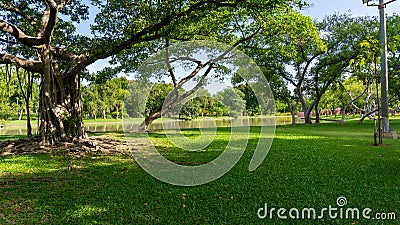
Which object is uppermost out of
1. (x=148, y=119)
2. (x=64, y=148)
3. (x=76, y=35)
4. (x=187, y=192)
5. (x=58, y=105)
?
(x=76, y=35)

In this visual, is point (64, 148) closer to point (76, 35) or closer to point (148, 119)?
point (76, 35)

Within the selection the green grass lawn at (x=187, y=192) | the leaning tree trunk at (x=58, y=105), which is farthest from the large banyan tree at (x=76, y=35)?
the green grass lawn at (x=187, y=192)

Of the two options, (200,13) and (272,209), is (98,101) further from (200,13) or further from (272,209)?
(272,209)

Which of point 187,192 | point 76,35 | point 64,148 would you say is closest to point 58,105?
point 64,148

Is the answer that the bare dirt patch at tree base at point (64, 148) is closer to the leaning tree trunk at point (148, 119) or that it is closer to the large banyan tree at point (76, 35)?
the large banyan tree at point (76, 35)

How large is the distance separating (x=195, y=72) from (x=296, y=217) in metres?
11.4

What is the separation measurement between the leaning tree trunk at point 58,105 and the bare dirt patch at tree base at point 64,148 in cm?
37

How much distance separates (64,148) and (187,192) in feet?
17.8

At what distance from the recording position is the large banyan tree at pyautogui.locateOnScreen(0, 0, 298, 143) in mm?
7837

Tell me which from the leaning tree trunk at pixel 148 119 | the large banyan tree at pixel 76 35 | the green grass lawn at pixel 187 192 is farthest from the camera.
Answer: the leaning tree trunk at pixel 148 119

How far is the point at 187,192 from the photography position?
4.17m

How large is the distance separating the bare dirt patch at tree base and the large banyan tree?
40 cm

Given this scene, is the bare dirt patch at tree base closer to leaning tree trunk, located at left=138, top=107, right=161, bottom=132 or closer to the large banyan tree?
the large banyan tree

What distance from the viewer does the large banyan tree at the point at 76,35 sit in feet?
25.7
